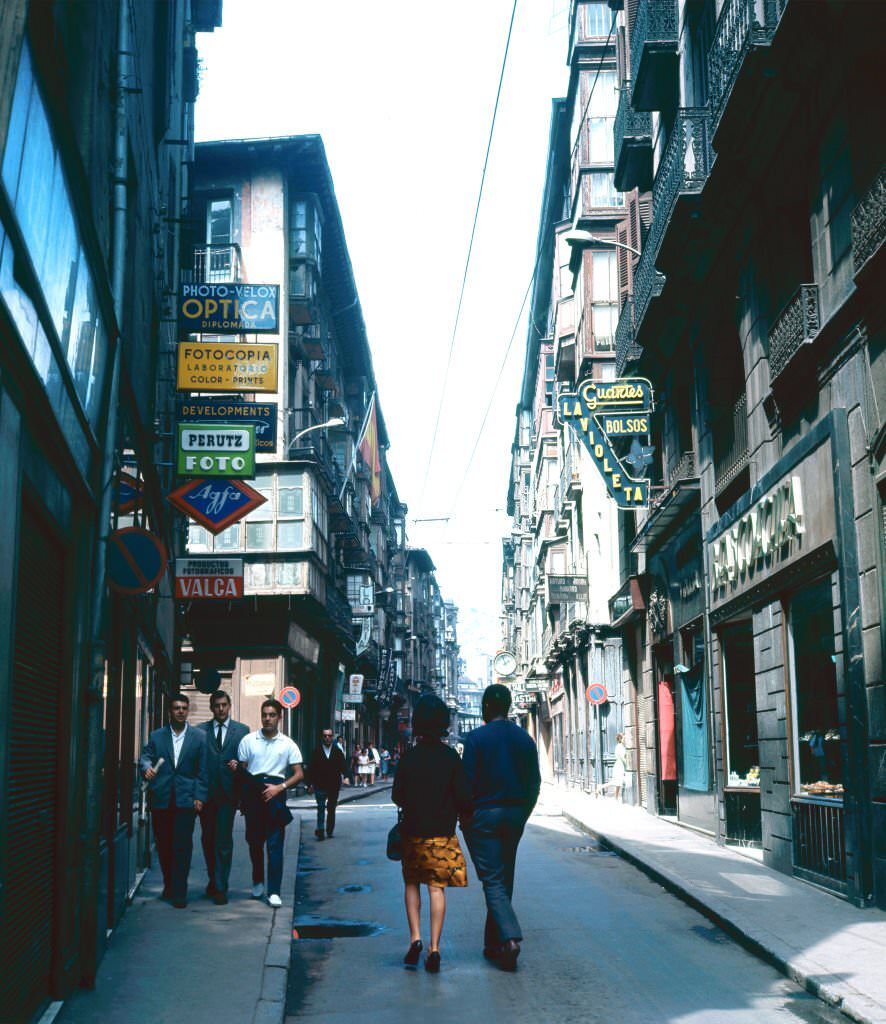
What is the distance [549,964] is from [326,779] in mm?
12091

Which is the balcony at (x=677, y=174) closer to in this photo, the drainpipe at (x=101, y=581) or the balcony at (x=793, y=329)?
the balcony at (x=793, y=329)

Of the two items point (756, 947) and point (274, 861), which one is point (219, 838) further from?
point (756, 947)

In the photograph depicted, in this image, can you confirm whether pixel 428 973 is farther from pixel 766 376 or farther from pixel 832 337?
pixel 766 376

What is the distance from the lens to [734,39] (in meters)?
15.5

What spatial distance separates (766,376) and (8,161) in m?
11.1

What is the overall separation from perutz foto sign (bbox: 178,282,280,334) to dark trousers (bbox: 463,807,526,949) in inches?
391

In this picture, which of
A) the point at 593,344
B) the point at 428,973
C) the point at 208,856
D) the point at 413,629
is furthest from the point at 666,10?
the point at 413,629

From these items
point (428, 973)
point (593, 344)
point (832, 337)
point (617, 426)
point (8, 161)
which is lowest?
point (428, 973)

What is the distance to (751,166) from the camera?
15.3 metres

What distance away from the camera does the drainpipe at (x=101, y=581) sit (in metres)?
8.22

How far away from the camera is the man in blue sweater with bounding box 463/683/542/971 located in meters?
9.02

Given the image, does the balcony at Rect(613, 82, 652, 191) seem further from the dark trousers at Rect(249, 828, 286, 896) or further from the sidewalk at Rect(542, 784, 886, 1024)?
the dark trousers at Rect(249, 828, 286, 896)

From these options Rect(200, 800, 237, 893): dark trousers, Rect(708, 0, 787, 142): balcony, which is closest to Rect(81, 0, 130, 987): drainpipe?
Rect(200, 800, 237, 893): dark trousers

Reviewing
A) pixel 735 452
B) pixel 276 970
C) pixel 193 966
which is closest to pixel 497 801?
pixel 276 970
